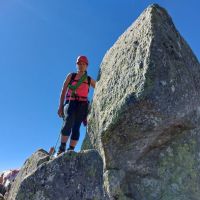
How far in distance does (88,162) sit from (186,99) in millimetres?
5889

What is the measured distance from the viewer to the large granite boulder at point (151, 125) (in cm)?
1300

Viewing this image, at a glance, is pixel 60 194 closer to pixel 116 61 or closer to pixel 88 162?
pixel 88 162

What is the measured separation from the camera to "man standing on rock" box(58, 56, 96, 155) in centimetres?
1362

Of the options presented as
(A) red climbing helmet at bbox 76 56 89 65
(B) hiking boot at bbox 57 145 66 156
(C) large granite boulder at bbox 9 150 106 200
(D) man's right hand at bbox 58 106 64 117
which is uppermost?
(A) red climbing helmet at bbox 76 56 89 65

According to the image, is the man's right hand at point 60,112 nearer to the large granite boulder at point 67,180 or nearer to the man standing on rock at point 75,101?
the man standing on rock at point 75,101

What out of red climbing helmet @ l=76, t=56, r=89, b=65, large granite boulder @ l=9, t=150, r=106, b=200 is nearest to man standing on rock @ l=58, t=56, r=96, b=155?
red climbing helmet @ l=76, t=56, r=89, b=65

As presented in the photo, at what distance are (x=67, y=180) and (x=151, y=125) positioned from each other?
203 inches

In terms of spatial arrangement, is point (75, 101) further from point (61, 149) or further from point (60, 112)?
point (61, 149)

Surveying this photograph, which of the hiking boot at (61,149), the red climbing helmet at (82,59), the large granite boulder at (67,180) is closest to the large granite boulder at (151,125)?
the red climbing helmet at (82,59)

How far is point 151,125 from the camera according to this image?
13.1 m

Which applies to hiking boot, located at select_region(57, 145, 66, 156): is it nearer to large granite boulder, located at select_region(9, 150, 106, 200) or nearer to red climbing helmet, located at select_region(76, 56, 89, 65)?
red climbing helmet, located at select_region(76, 56, 89, 65)

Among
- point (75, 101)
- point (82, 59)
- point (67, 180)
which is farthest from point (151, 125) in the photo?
point (67, 180)

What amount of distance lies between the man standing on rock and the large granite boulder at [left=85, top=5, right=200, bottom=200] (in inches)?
28.0

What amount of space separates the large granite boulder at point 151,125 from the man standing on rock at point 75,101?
71 cm
